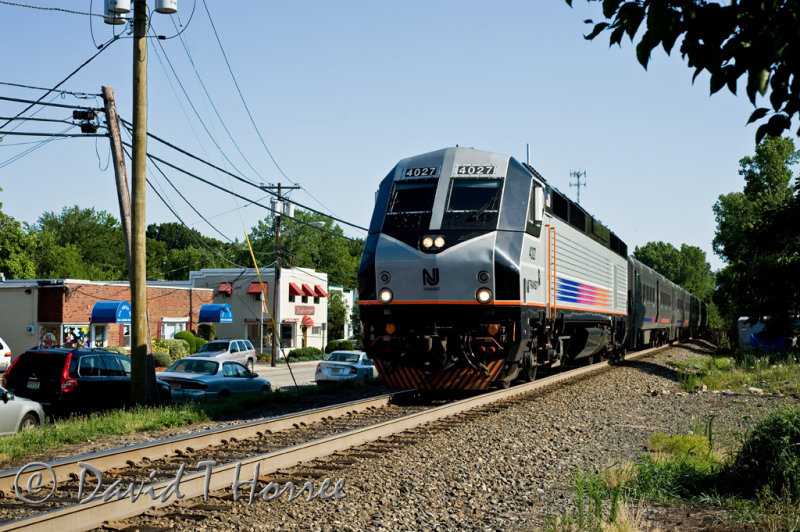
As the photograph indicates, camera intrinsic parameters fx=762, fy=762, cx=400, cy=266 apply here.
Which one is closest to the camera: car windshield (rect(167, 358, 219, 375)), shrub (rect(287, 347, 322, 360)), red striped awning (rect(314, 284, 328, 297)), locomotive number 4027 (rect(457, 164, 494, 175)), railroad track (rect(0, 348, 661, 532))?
railroad track (rect(0, 348, 661, 532))

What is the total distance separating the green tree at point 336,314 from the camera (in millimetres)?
73500

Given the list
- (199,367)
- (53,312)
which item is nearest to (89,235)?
(53,312)

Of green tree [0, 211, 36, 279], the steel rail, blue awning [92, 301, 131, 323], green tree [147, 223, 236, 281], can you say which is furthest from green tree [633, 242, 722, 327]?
the steel rail

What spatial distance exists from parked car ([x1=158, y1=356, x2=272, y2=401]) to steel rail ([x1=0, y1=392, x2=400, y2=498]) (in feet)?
22.5

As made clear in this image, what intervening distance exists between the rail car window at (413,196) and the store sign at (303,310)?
46.2m

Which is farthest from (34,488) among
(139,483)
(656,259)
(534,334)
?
(656,259)

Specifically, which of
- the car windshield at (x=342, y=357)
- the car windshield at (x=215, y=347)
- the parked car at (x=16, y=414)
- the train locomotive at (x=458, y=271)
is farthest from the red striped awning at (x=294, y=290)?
the parked car at (x=16, y=414)

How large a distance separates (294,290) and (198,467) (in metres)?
50.5

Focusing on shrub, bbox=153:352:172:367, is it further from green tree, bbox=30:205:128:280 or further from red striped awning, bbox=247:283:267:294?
green tree, bbox=30:205:128:280

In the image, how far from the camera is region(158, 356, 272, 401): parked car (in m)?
18.3

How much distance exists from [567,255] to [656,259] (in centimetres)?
14126

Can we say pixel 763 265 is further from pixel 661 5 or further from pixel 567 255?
pixel 661 5

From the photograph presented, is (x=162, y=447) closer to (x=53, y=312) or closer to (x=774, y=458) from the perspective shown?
(x=774, y=458)

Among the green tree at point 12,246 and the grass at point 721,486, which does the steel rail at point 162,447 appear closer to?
the grass at point 721,486
